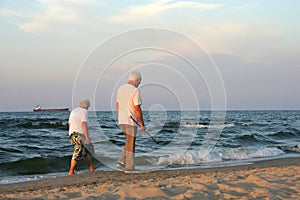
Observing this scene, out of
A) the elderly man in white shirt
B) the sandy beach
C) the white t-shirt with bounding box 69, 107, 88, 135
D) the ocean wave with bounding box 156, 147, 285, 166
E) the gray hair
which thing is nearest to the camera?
the sandy beach

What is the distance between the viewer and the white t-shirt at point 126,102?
7133 millimetres

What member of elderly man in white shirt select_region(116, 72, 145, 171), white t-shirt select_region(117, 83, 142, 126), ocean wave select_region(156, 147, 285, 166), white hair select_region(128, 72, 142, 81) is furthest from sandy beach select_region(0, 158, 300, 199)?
ocean wave select_region(156, 147, 285, 166)

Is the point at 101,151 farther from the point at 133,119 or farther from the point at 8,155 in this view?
the point at 133,119

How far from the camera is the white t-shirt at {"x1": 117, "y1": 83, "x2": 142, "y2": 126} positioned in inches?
281

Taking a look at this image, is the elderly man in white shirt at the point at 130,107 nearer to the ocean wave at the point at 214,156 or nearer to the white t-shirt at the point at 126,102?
the white t-shirt at the point at 126,102

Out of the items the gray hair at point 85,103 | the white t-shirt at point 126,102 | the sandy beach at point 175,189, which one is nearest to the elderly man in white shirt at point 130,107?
the white t-shirt at point 126,102

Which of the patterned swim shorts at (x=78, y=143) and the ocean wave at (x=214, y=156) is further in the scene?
the ocean wave at (x=214, y=156)

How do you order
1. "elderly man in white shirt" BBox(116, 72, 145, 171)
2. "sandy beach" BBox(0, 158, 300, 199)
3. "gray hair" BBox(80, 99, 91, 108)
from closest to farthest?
1. "sandy beach" BBox(0, 158, 300, 199)
2. "elderly man in white shirt" BBox(116, 72, 145, 171)
3. "gray hair" BBox(80, 99, 91, 108)

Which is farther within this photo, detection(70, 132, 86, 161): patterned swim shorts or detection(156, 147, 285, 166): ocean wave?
detection(156, 147, 285, 166): ocean wave

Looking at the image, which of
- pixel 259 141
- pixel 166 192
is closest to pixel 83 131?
pixel 166 192

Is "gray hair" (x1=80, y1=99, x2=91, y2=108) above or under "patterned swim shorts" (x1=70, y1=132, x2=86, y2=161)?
above

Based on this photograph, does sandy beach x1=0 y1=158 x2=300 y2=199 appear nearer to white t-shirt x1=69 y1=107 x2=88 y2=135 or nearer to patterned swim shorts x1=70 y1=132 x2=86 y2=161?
patterned swim shorts x1=70 y1=132 x2=86 y2=161

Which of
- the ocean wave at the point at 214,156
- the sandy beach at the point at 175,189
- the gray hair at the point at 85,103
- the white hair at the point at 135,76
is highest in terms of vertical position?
the white hair at the point at 135,76

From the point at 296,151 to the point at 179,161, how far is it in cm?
602
